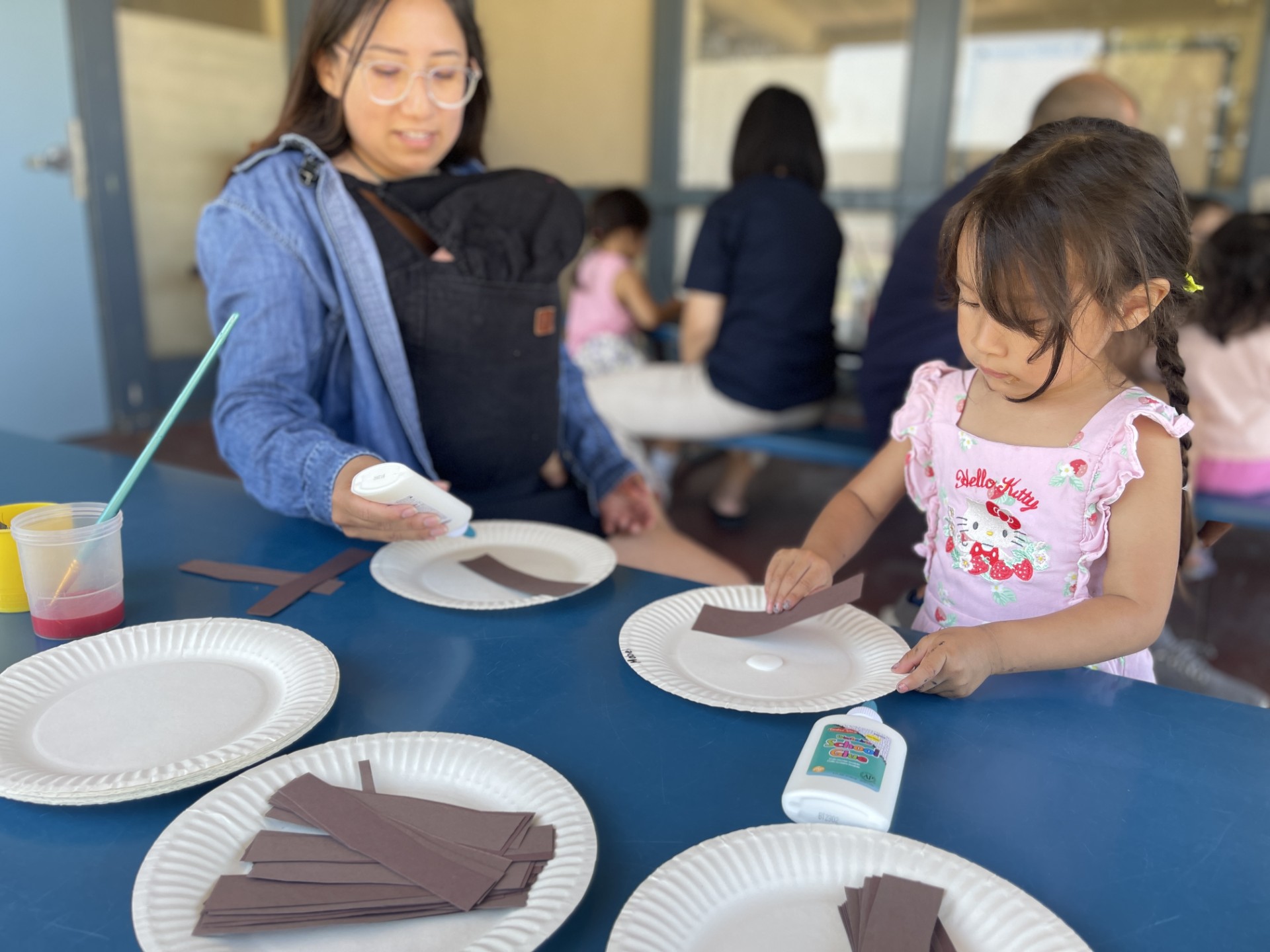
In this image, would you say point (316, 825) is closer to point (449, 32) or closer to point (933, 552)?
point (933, 552)

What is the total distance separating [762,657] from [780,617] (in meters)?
0.05

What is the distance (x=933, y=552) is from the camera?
47.4 inches

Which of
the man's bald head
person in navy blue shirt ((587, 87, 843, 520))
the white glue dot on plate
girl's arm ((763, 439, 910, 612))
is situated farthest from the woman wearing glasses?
person in navy blue shirt ((587, 87, 843, 520))

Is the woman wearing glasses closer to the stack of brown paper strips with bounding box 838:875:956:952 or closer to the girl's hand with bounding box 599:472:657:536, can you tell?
the girl's hand with bounding box 599:472:657:536

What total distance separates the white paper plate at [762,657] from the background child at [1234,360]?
1974 millimetres

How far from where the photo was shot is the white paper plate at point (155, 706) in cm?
65

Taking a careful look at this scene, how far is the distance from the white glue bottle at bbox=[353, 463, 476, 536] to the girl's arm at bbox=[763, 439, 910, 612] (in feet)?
1.15

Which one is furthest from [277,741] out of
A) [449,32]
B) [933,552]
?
[449,32]

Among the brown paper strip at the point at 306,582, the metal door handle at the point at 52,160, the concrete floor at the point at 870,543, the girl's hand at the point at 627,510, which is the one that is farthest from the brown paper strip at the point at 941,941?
the metal door handle at the point at 52,160

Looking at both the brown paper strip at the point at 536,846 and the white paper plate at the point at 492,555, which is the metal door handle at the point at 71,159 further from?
the brown paper strip at the point at 536,846

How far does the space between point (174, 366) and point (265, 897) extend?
426cm

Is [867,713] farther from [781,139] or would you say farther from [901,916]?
[781,139]

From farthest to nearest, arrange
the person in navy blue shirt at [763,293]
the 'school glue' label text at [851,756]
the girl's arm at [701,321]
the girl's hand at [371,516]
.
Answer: the girl's arm at [701,321]
the person in navy blue shirt at [763,293]
the girl's hand at [371,516]
the 'school glue' label text at [851,756]

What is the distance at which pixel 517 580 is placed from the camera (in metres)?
1.04
